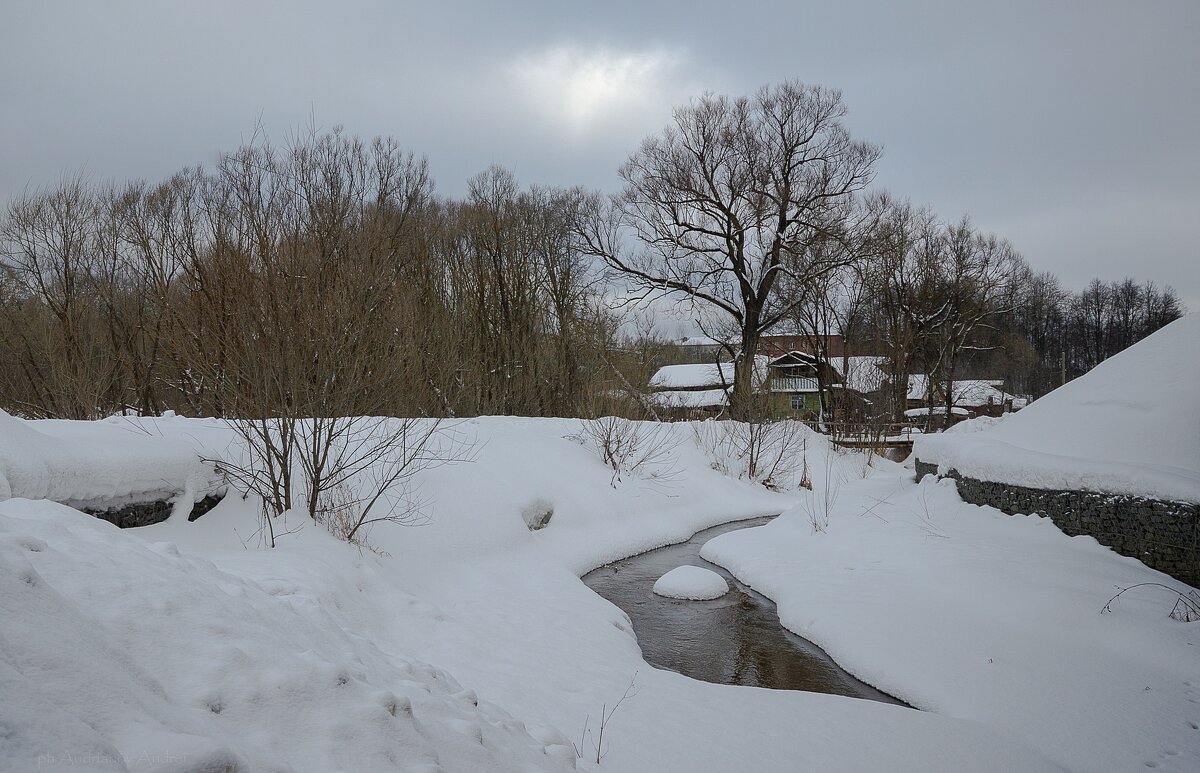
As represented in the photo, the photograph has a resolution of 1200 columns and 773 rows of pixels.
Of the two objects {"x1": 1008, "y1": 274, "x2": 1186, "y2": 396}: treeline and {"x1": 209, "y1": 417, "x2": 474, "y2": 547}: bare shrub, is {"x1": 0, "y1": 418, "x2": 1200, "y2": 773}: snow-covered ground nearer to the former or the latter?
{"x1": 209, "y1": 417, "x2": 474, "y2": 547}: bare shrub

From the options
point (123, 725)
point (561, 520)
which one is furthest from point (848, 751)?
point (561, 520)

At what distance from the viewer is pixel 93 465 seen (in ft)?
22.5

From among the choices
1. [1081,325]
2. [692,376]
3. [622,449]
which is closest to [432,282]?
[622,449]

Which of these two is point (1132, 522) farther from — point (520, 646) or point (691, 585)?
point (520, 646)

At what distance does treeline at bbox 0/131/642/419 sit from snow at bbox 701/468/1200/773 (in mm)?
6749

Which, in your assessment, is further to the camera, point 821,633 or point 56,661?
point 821,633

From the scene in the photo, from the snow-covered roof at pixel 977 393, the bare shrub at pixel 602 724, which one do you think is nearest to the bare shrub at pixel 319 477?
the bare shrub at pixel 602 724

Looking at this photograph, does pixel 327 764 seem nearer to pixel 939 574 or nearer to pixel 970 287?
pixel 939 574

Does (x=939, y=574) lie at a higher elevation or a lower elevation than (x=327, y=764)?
lower

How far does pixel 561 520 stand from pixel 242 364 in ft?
21.2

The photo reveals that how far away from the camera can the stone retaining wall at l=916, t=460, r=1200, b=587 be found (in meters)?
6.64

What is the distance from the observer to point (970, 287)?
3100 cm

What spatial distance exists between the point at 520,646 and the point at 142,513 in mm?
4450

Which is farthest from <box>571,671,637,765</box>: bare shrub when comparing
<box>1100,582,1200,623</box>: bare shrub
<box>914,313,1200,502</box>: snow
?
<box>914,313,1200,502</box>: snow
